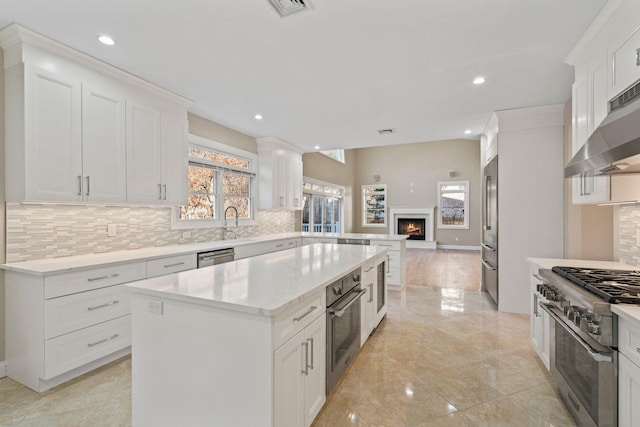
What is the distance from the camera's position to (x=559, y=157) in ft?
11.5

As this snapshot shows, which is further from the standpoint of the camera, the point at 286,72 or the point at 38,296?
the point at 286,72

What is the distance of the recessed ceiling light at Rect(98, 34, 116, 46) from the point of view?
2250 millimetres

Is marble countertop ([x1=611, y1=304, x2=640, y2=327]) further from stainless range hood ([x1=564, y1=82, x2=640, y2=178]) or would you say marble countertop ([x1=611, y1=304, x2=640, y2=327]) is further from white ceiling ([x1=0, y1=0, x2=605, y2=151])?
white ceiling ([x1=0, y1=0, x2=605, y2=151])

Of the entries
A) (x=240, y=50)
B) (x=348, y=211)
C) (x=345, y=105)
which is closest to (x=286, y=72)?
(x=240, y=50)

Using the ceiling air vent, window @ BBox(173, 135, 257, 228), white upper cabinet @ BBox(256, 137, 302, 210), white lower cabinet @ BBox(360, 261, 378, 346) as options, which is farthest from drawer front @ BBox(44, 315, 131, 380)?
white upper cabinet @ BBox(256, 137, 302, 210)

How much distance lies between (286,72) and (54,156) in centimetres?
205

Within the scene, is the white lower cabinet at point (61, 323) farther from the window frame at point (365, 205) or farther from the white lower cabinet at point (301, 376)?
the window frame at point (365, 205)

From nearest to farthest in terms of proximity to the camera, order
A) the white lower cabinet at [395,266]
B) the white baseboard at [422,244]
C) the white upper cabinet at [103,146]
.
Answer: the white upper cabinet at [103,146]
the white lower cabinet at [395,266]
the white baseboard at [422,244]

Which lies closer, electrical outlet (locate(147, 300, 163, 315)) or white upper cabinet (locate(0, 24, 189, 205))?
electrical outlet (locate(147, 300, 163, 315))

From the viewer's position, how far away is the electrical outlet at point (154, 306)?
4.81 ft

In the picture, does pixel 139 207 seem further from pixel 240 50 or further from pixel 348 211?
pixel 348 211

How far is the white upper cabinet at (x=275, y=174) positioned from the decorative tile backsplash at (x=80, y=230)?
1593 millimetres

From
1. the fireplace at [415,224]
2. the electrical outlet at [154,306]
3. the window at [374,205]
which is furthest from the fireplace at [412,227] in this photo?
the electrical outlet at [154,306]

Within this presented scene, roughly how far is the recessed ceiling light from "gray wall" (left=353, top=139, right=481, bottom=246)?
9.41 m
